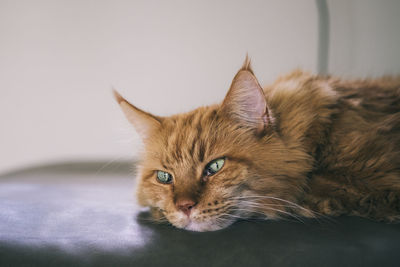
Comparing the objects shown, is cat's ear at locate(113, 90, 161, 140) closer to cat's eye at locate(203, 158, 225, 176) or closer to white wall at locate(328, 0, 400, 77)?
cat's eye at locate(203, 158, 225, 176)

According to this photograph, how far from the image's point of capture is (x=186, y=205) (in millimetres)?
975

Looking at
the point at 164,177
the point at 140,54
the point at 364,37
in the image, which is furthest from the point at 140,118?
the point at 364,37

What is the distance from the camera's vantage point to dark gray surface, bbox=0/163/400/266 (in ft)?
2.67

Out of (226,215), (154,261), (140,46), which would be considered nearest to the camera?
(154,261)

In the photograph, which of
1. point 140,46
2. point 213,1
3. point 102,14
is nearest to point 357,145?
point 213,1

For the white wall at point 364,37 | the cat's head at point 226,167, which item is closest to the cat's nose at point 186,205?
the cat's head at point 226,167

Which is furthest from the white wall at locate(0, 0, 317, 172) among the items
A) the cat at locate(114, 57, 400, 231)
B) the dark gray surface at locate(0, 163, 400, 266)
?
the dark gray surface at locate(0, 163, 400, 266)

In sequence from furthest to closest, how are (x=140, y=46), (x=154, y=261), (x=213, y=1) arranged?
(x=140, y=46), (x=213, y=1), (x=154, y=261)

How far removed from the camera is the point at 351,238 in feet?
2.85

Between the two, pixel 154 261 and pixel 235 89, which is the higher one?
pixel 235 89

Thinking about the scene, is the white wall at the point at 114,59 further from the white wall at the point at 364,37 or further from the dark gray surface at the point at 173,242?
the dark gray surface at the point at 173,242

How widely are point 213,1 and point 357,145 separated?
1550 mm

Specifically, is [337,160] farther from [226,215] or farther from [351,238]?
[226,215]

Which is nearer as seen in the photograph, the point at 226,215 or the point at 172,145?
the point at 226,215
